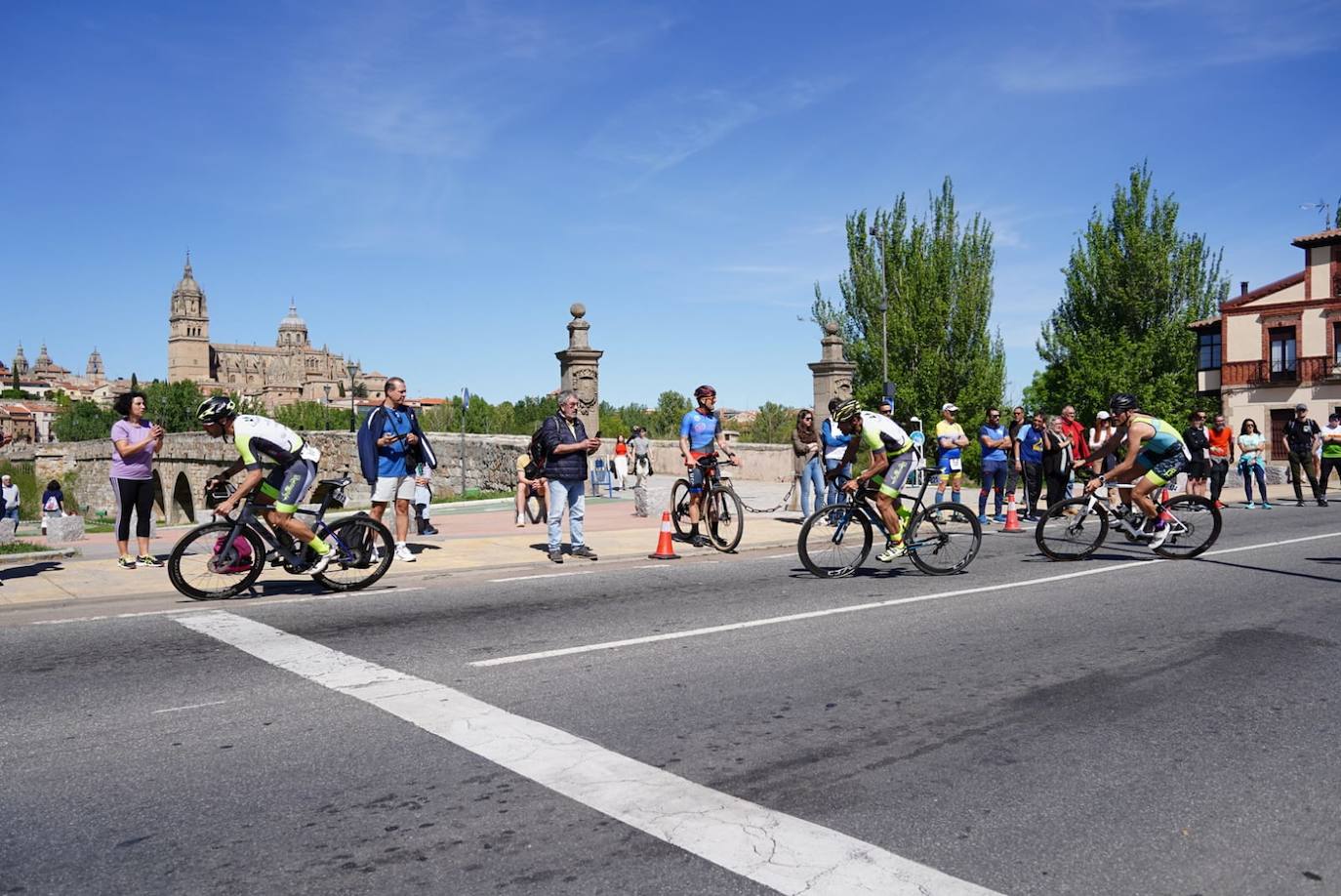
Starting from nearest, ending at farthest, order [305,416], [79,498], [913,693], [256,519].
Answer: [913,693]
[256,519]
[79,498]
[305,416]

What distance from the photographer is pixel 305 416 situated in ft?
471

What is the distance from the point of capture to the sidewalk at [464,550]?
929 cm

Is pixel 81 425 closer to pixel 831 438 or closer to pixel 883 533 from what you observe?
pixel 831 438

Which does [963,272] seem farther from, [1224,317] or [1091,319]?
[1224,317]

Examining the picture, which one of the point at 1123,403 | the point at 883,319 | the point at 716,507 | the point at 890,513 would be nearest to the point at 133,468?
the point at 716,507

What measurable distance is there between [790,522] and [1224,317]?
41489 millimetres

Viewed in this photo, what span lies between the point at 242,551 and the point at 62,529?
777 centimetres

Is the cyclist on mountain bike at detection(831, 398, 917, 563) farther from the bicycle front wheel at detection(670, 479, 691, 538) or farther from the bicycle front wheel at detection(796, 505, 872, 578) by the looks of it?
the bicycle front wheel at detection(670, 479, 691, 538)

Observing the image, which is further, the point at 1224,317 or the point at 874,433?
the point at 1224,317

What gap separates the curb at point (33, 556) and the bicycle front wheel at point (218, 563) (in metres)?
3.15

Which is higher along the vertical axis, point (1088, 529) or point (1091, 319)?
point (1091, 319)

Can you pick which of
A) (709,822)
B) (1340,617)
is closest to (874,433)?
(1340,617)

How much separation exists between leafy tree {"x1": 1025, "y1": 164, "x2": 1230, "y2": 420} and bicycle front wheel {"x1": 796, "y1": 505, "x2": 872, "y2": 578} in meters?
43.9

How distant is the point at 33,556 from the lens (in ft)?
35.4
